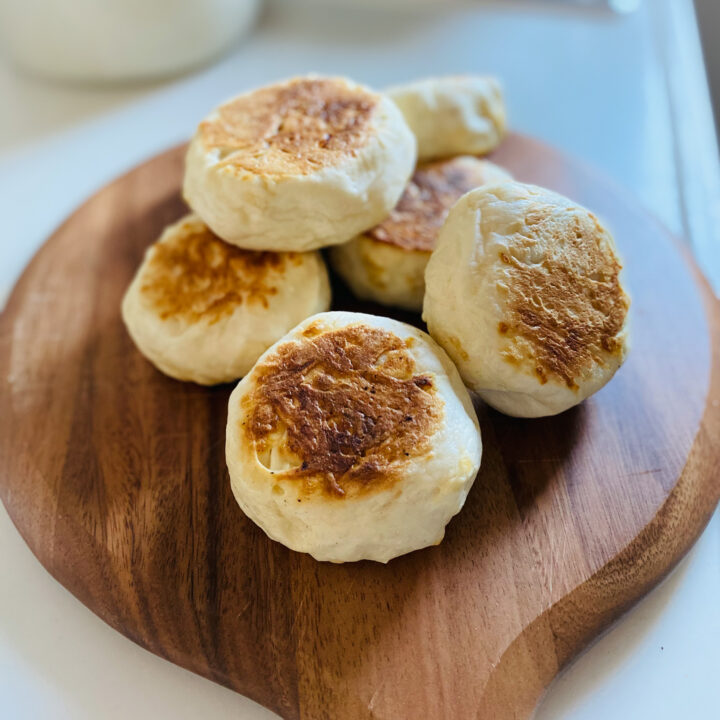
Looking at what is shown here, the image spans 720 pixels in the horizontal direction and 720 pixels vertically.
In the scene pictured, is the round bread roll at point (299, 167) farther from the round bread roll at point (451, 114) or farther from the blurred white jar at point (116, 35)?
the blurred white jar at point (116, 35)

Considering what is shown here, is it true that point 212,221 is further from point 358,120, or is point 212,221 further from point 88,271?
point 88,271

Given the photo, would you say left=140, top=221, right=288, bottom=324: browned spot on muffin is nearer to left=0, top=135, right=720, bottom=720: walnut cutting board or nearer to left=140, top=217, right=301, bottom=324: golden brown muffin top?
left=140, top=217, right=301, bottom=324: golden brown muffin top

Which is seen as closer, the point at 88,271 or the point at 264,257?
the point at 264,257

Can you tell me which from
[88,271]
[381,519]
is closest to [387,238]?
[381,519]

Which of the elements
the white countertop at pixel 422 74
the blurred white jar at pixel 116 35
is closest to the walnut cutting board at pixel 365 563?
the white countertop at pixel 422 74

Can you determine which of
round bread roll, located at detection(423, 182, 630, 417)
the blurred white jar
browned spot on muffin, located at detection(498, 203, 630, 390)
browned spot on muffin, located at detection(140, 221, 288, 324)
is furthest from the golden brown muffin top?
the blurred white jar
